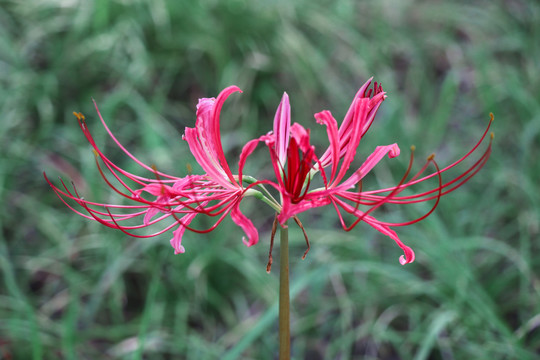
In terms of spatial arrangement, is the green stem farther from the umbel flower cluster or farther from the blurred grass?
the blurred grass

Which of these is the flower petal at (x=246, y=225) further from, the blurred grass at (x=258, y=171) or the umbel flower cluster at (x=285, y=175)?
the blurred grass at (x=258, y=171)

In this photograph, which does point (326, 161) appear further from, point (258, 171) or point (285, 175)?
point (258, 171)

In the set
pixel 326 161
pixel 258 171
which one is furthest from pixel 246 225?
pixel 258 171

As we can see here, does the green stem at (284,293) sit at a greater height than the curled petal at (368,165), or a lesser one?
lesser

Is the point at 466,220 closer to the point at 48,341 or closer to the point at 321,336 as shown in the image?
the point at 321,336

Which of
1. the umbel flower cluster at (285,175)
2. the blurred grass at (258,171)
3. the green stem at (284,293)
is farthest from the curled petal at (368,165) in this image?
the blurred grass at (258,171)

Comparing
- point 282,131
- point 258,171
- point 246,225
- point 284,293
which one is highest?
point 282,131

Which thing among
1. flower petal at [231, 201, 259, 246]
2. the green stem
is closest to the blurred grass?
the green stem

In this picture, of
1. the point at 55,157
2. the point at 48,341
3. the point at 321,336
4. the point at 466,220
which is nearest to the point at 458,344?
the point at 321,336

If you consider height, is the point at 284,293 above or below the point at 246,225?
below
